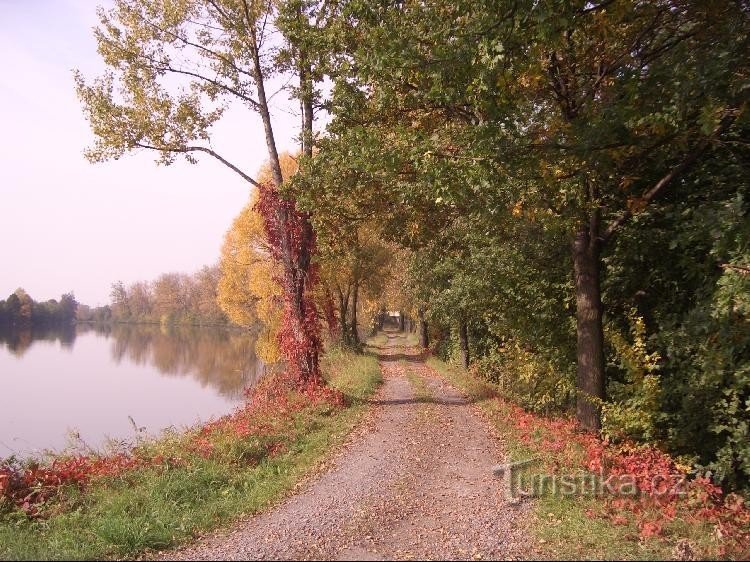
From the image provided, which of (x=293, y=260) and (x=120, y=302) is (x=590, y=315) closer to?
(x=293, y=260)

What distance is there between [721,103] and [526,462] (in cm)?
538

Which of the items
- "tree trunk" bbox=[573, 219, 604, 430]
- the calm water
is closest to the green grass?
"tree trunk" bbox=[573, 219, 604, 430]

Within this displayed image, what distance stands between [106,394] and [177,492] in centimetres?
1793

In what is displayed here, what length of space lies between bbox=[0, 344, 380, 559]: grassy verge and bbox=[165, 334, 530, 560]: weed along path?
432mm

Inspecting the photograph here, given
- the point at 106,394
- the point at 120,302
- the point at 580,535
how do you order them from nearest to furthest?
the point at 580,535 < the point at 106,394 < the point at 120,302

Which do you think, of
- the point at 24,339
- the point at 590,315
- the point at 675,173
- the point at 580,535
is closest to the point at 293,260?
the point at 590,315

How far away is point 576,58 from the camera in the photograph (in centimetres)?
908

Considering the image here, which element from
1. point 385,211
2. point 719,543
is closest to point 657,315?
point 719,543

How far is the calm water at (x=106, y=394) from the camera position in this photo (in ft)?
49.1

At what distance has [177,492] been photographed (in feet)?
22.7

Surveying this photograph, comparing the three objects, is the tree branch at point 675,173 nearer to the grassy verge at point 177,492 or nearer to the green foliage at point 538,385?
the green foliage at point 538,385

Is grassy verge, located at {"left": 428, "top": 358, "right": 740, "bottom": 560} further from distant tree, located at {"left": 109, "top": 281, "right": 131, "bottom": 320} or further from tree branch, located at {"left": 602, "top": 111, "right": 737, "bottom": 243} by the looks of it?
distant tree, located at {"left": 109, "top": 281, "right": 131, "bottom": 320}

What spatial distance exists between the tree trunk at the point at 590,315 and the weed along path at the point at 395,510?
1.94m

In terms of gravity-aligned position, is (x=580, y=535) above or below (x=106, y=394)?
above
